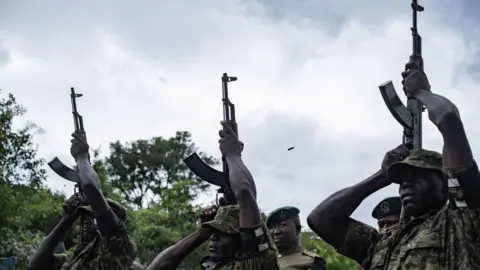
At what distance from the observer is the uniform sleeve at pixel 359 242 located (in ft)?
20.1

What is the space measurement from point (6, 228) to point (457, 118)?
56.8ft

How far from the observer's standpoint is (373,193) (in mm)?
6355

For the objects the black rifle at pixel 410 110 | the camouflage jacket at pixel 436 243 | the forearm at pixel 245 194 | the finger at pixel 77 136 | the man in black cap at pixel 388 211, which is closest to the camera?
the camouflage jacket at pixel 436 243

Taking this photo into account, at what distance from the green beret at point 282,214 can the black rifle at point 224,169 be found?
106 cm

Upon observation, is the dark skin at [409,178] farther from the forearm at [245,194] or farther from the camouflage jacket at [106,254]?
the camouflage jacket at [106,254]

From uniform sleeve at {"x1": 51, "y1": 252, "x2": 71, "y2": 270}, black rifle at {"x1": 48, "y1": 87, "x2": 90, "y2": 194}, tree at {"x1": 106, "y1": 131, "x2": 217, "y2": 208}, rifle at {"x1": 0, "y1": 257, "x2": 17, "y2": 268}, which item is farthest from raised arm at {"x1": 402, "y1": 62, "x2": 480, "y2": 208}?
tree at {"x1": 106, "y1": 131, "x2": 217, "y2": 208}

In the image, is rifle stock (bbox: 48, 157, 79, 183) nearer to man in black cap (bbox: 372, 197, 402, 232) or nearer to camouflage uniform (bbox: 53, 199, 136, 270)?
camouflage uniform (bbox: 53, 199, 136, 270)

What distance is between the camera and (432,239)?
5.35 m

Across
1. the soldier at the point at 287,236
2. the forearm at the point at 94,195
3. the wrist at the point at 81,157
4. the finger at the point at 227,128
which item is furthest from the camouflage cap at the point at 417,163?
the wrist at the point at 81,157

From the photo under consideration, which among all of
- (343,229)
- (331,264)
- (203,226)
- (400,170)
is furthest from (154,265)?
(331,264)

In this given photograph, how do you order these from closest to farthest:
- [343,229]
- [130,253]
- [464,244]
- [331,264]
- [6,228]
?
1. [464,244]
2. [343,229]
3. [130,253]
4. [6,228]
5. [331,264]

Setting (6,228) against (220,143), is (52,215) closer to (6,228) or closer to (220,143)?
(6,228)

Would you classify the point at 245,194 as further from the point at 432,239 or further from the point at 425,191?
the point at 432,239

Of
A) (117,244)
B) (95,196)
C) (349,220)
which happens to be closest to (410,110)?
(349,220)
